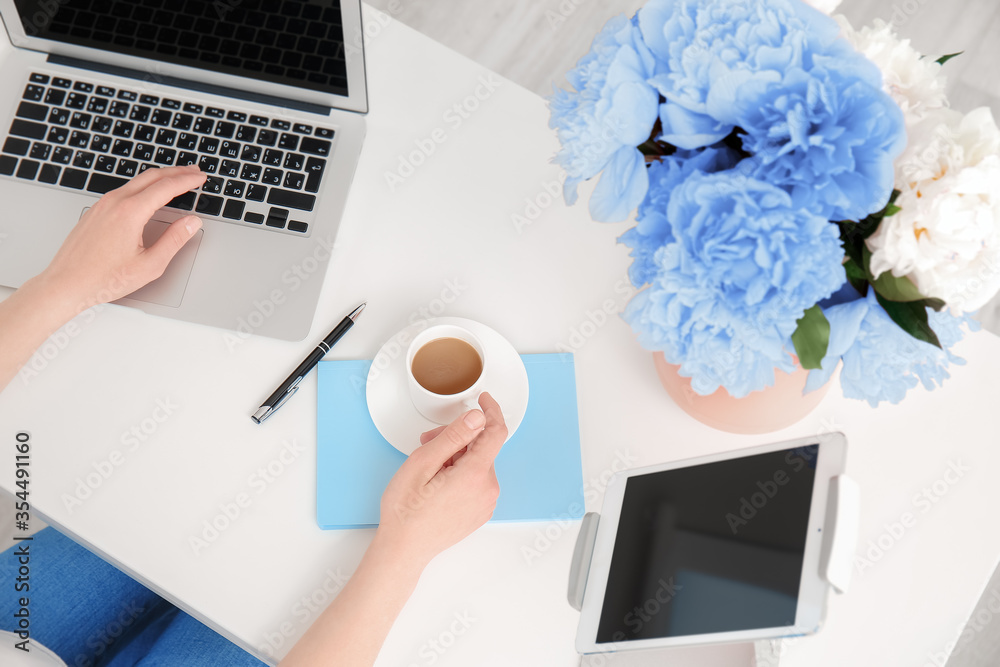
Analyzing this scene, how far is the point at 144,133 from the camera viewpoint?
88 centimetres

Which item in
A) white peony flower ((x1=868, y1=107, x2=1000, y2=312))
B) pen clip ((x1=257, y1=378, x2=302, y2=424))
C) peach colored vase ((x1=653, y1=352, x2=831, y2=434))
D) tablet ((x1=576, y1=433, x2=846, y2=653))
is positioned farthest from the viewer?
pen clip ((x1=257, y1=378, x2=302, y2=424))

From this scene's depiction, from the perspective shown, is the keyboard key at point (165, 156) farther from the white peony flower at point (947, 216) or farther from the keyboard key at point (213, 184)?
the white peony flower at point (947, 216)

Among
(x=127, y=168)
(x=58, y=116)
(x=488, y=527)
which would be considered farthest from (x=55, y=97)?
(x=488, y=527)

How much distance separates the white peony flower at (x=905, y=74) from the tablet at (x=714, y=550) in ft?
0.84

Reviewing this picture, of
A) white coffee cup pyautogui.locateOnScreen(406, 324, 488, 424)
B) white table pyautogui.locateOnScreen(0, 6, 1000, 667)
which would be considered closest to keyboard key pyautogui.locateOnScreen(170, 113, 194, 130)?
white table pyautogui.locateOnScreen(0, 6, 1000, 667)

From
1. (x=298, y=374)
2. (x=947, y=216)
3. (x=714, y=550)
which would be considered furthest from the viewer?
(x=298, y=374)

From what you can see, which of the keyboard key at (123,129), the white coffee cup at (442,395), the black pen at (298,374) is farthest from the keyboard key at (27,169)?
the white coffee cup at (442,395)

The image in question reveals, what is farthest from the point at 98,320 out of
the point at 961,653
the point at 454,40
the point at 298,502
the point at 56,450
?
the point at 961,653

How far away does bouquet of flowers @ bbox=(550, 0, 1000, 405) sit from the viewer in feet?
1.40

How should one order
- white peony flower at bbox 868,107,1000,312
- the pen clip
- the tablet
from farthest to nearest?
the pen clip
the tablet
white peony flower at bbox 868,107,1000,312

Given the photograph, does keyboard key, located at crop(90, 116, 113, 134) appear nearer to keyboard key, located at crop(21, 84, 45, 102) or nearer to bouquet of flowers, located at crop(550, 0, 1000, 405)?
keyboard key, located at crop(21, 84, 45, 102)

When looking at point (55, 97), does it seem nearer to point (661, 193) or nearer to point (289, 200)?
point (289, 200)

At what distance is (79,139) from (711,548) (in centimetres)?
90

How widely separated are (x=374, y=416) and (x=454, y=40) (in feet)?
4.56
